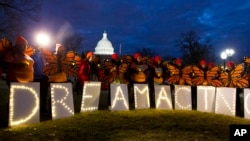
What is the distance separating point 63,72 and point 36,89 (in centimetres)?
195

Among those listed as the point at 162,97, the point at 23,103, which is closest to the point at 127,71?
the point at 162,97

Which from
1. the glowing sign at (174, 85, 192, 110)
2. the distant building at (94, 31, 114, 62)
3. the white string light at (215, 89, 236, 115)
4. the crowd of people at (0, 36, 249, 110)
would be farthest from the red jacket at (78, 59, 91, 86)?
the distant building at (94, 31, 114, 62)

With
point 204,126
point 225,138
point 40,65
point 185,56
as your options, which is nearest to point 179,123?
point 204,126

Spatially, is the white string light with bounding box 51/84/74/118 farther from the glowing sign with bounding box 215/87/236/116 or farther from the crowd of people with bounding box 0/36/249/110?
the glowing sign with bounding box 215/87/236/116

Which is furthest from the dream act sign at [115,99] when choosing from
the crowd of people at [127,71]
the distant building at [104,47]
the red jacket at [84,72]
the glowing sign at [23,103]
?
the distant building at [104,47]

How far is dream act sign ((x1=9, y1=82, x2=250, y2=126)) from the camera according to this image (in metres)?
9.66

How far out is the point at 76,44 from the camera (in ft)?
226

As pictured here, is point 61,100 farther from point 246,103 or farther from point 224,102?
point 246,103

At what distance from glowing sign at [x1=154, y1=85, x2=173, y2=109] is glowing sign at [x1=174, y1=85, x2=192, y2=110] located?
26cm

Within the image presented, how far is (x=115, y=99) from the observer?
42.6 ft

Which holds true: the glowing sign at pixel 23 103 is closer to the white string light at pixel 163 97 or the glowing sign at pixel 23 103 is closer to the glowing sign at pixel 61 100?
the glowing sign at pixel 61 100

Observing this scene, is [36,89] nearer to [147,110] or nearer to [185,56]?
[147,110]

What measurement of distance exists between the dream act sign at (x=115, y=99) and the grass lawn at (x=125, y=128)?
297mm

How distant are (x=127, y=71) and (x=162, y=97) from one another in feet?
5.43
